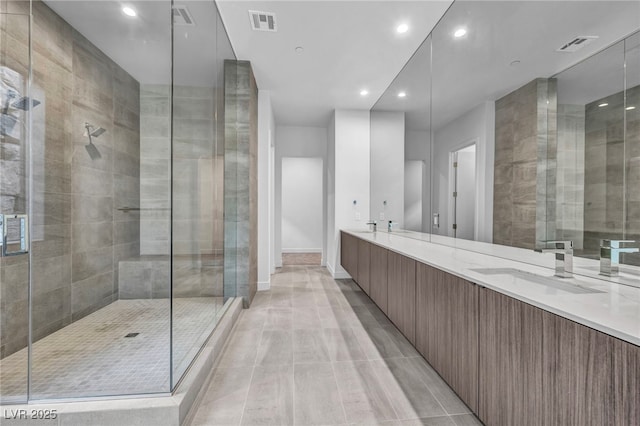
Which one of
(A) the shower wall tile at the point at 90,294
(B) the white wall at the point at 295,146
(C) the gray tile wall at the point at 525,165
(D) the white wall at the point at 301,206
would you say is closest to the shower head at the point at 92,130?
(A) the shower wall tile at the point at 90,294

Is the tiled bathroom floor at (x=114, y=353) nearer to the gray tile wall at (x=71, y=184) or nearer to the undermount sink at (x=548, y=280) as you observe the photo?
the gray tile wall at (x=71, y=184)

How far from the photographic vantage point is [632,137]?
1015 mm

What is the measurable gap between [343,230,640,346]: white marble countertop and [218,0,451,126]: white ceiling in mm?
2118

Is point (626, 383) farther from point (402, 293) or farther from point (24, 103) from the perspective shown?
point (24, 103)

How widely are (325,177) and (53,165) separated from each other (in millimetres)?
4029

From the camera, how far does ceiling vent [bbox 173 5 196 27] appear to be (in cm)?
188

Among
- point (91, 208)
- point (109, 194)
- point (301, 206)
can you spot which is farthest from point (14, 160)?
point (301, 206)

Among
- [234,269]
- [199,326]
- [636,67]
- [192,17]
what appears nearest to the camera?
[636,67]

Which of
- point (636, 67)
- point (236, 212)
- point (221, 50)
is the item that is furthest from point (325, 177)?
point (636, 67)

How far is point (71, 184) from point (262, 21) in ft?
7.61

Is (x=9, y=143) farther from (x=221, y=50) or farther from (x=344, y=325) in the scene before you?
(x=344, y=325)

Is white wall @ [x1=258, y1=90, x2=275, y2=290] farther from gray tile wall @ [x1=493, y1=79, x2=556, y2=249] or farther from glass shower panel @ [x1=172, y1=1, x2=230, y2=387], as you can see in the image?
gray tile wall @ [x1=493, y1=79, x2=556, y2=249]

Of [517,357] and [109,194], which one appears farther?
[109,194]

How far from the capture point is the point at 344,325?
2.79m
